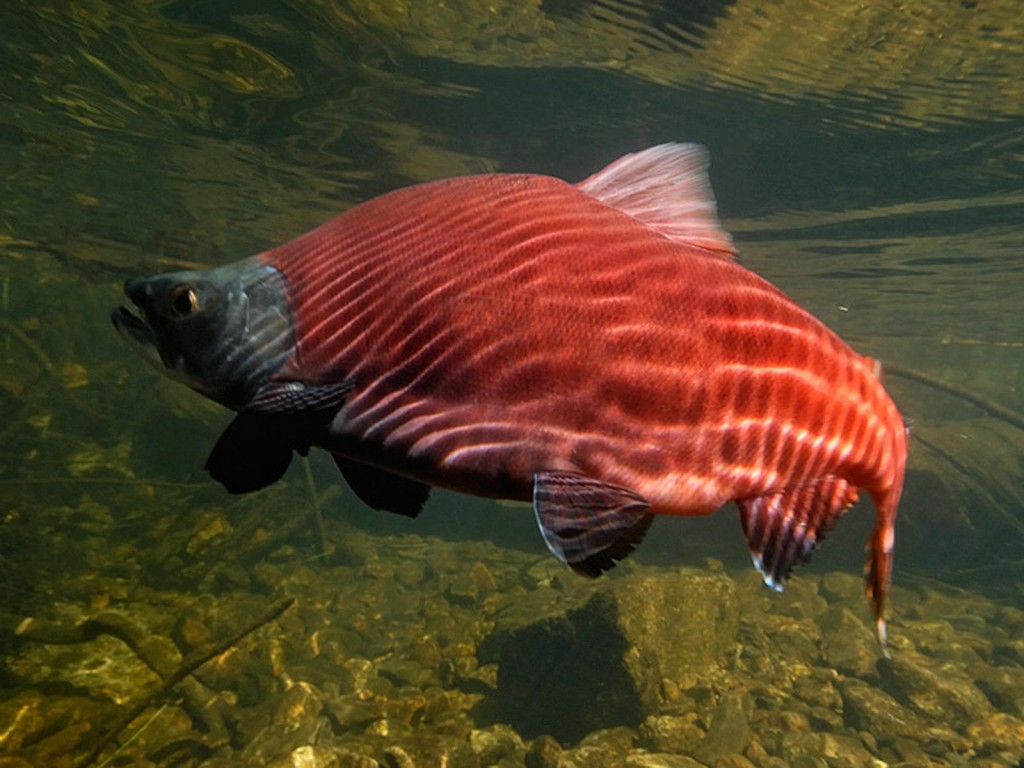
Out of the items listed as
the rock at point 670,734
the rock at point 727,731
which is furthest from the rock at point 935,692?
the rock at point 670,734

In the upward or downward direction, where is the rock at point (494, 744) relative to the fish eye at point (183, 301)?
downward

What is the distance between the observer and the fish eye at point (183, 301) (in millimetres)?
1047

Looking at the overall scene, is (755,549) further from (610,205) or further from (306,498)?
(306,498)

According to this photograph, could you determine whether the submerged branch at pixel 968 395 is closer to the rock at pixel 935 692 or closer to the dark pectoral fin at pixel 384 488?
the rock at pixel 935 692

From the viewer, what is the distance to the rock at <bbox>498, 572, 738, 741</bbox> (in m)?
6.69

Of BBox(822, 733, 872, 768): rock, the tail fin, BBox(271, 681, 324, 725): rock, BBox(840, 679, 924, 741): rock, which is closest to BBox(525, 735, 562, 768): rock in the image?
BBox(271, 681, 324, 725): rock

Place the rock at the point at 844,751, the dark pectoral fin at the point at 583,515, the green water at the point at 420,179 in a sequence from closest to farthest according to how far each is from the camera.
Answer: the dark pectoral fin at the point at 583,515 → the rock at the point at 844,751 → the green water at the point at 420,179

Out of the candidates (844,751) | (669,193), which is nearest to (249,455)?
(669,193)

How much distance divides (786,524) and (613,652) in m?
6.62

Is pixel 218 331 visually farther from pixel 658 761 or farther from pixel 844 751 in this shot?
pixel 844 751

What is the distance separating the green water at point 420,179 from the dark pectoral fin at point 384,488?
5.31 metres

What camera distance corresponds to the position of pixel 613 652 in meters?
7.05

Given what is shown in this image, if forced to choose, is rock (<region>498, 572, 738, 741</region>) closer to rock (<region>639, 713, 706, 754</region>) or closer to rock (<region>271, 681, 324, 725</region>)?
rock (<region>639, 713, 706, 754</region>)

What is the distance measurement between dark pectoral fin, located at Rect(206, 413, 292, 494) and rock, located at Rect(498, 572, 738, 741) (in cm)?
648
